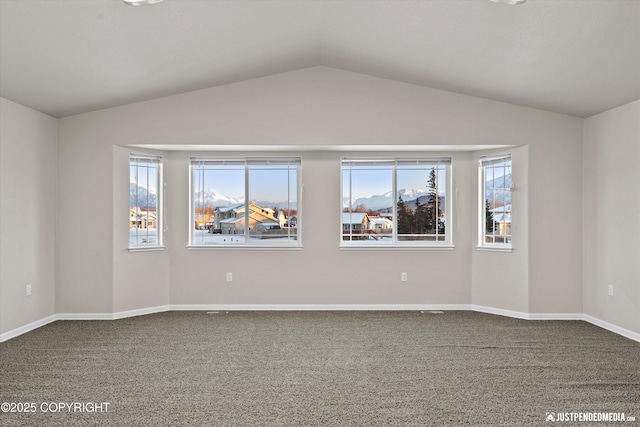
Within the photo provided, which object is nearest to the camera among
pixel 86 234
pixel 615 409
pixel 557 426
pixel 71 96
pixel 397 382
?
pixel 557 426

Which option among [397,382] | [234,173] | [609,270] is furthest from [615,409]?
[234,173]

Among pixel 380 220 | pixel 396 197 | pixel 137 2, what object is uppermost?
pixel 137 2

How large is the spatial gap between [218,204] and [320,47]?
8.22ft

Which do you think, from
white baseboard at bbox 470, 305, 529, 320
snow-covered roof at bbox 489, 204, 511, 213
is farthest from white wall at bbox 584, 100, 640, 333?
snow-covered roof at bbox 489, 204, 511, 213

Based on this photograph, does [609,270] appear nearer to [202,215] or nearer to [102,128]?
[202,215]

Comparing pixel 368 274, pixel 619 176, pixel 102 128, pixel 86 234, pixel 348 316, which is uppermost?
pixel 102 128

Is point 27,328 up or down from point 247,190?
down

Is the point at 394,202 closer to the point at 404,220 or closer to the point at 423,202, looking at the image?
the point at 404,220

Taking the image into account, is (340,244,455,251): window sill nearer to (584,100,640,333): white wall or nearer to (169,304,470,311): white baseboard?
(169,304,470,311): white baseboard

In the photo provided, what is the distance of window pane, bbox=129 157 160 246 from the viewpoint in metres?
5.75

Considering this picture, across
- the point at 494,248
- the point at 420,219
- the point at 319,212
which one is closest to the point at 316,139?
the point at 319,212

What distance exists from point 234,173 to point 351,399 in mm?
3862

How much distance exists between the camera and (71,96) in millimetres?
4828

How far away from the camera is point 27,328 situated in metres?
A: 4.91
